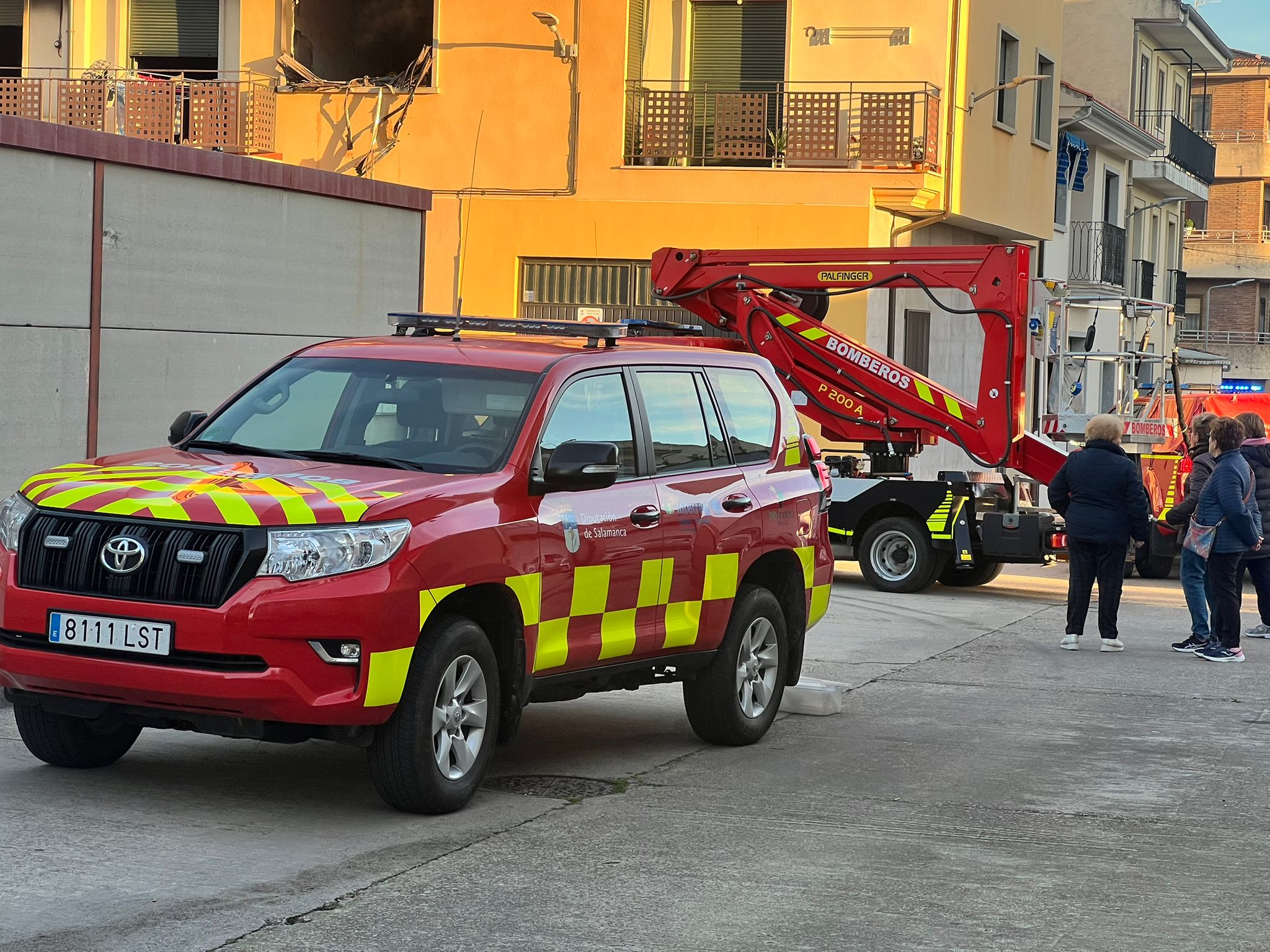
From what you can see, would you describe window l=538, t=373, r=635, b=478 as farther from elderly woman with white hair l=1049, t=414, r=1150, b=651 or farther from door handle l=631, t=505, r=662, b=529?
elderly woman with white hair l=1049, t=414, r=1150, b=651

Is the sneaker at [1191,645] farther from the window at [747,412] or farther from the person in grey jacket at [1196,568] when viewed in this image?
the window at [747,412]

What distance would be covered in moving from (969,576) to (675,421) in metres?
10.3

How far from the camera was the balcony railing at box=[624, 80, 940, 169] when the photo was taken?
2452 cm

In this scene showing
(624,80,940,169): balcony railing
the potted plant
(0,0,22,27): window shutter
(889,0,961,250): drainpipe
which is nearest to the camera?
(624,80,940,169): balcony railing

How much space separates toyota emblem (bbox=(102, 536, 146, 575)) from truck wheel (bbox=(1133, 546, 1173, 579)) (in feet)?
49.5

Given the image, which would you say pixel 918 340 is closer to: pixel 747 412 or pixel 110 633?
pixel 747 412

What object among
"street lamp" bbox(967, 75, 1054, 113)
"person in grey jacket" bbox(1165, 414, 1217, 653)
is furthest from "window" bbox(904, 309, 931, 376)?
"person in grey jacket" bbox(1165, 414, 1217, 653)

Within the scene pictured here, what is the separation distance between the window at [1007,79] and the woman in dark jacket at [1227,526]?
50.3 ft

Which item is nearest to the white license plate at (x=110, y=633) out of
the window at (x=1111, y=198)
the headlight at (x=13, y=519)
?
the headlight at (x=13, y=519)

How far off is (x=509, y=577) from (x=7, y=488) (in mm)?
5015

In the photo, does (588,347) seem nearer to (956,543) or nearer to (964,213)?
(956,543)

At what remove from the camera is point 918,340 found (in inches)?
1104

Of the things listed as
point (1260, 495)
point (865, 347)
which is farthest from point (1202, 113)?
point (1260, 495)

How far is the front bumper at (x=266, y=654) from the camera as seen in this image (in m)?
6.57
